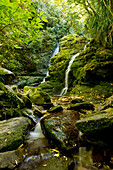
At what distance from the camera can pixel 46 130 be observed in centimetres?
257

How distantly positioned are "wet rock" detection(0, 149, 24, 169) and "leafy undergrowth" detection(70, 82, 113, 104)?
4.30 meters

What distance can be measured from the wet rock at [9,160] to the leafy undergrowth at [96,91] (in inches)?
169

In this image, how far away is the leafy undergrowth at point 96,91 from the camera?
217 inches

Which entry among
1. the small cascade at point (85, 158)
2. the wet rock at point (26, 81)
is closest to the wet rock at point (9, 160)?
the small cascade at point (85, 158)

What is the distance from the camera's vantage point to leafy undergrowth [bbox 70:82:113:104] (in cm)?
552

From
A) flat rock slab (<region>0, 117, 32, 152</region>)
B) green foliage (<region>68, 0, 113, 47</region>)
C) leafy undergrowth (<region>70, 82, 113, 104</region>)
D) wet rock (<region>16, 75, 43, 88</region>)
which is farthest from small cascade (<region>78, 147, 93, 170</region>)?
wet rock (<region>16, 75, 43, 88</region>)

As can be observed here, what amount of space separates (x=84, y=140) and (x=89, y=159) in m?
0.43

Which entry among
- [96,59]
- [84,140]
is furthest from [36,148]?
[96,59]

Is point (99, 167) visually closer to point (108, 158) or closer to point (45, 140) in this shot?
point (108, 158)

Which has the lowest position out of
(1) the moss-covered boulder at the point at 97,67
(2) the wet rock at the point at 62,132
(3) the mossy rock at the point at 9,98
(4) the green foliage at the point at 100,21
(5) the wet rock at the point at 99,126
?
(2) the wet rock at the point at 62,132

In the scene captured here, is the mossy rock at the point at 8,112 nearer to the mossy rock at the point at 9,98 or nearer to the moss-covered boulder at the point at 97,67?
the mossy rock at the point at 9,98

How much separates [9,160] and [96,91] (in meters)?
5.41

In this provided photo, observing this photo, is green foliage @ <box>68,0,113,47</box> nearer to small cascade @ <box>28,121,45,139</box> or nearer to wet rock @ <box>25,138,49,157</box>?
small cascade @ <box>28,121,45,139</box>

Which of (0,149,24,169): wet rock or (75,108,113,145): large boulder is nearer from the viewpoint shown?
(0,149,24,169): wet rock
